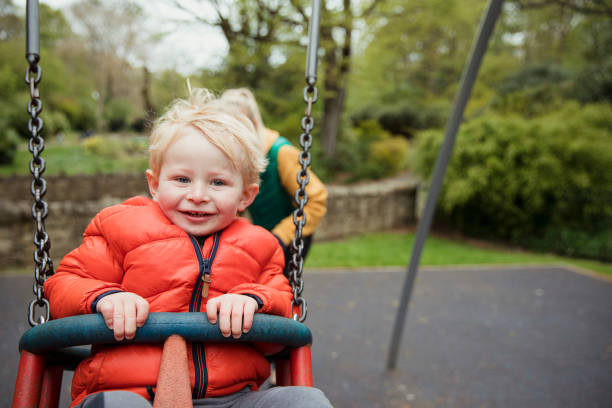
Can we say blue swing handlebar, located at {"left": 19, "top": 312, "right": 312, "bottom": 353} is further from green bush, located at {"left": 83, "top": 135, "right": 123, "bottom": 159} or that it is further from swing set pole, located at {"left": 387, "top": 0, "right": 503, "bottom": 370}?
green bush, located at {"left": 83, "top": 135, "right": 123, "bottom": 159}

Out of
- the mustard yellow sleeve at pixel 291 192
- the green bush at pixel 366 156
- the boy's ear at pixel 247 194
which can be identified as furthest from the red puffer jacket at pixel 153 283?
the green bush at pixel 366 156

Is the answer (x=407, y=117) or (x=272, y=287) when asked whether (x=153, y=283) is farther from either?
(x=407, y=117)

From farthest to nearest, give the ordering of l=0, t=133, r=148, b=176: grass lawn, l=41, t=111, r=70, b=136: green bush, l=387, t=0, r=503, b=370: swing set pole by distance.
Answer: l=41, t=111, r=70, b=136: green bush
l=0, t=133, r=148, b=176: grass lawn
l=387, t=0, r=503, b=370: swing set pole

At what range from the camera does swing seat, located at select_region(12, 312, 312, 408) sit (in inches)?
41.2

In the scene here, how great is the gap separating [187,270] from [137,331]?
0.21 metres

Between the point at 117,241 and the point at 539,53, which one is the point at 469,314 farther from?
the point at 539,53

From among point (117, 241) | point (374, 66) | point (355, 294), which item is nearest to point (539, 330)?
point (355, 294)

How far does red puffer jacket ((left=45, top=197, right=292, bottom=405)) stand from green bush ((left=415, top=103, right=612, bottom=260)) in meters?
7.53

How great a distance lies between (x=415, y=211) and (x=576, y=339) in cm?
600

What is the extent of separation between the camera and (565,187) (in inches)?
312

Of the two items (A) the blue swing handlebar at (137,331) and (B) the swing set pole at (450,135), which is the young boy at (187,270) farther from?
(B) the swing set pole at (450,135)

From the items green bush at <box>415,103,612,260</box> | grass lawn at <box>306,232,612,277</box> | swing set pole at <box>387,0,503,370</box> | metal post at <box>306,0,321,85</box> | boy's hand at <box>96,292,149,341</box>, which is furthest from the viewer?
green bush at <box>415,103,612,260</box>

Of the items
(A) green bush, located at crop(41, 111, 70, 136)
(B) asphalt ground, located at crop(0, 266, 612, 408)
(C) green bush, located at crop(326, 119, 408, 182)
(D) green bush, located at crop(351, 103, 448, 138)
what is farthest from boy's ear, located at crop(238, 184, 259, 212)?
(D) green bush, located at crop(351, 103, 448, 138)

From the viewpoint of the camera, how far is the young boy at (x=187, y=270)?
1.09 metres
